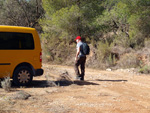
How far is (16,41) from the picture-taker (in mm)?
8453

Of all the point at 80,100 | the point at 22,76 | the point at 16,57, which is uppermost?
the point at 16,57

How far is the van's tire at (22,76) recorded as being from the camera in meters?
8.50

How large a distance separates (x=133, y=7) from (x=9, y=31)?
11313mm

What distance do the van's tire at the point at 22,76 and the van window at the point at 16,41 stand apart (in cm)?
78

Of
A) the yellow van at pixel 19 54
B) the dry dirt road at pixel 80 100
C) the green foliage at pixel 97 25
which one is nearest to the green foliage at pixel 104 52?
the green foliage at pixel 97 25

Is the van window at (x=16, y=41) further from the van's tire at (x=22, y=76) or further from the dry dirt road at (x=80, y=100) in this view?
the dry dirt road at (x=80, y=100)

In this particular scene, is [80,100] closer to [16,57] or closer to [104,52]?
[16,57]

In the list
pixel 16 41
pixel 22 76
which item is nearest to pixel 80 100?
pixel 22 76

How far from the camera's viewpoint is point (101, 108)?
604 centimetres

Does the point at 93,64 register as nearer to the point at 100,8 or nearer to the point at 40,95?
the point at 100,8

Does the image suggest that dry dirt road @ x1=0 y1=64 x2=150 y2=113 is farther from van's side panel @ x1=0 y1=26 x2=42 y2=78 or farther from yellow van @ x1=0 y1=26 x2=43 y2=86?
van's side panel @ x1=0 y1=26 x2=42 y2=78

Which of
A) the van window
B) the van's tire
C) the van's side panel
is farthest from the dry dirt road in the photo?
the van window

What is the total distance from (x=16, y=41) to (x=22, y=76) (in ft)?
4.27

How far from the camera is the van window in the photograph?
8220mm
